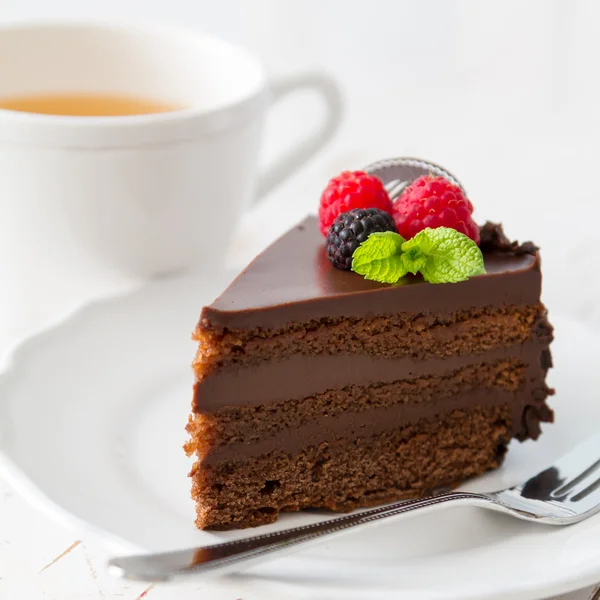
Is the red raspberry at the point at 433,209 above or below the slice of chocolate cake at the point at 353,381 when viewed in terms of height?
above

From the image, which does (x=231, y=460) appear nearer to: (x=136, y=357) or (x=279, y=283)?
(x=279, y=283)

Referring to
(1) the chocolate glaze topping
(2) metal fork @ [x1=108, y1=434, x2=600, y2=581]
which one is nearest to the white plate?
(2) metal fork @ [x1=108, y1=434, x2=600, y2=581]

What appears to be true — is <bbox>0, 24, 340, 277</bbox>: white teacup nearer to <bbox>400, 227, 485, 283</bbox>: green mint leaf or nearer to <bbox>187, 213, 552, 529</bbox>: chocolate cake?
<bbox>187, 213, 552, 529</bbox>: chocolate cake

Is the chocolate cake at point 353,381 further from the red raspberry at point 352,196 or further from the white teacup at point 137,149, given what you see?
the white teacup at point 137,149

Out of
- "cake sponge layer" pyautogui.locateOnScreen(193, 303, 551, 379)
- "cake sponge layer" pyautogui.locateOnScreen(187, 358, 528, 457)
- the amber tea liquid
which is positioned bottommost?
"cake sponge layer" pyautogui.locateOnScreen(187, 358, 528, 457)

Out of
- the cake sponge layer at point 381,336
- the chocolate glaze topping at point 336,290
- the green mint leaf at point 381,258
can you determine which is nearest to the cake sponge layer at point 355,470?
the cake sponge layer at point 381,336

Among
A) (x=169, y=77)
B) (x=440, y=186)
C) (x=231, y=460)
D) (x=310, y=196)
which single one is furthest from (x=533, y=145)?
(x=231, y=460)
